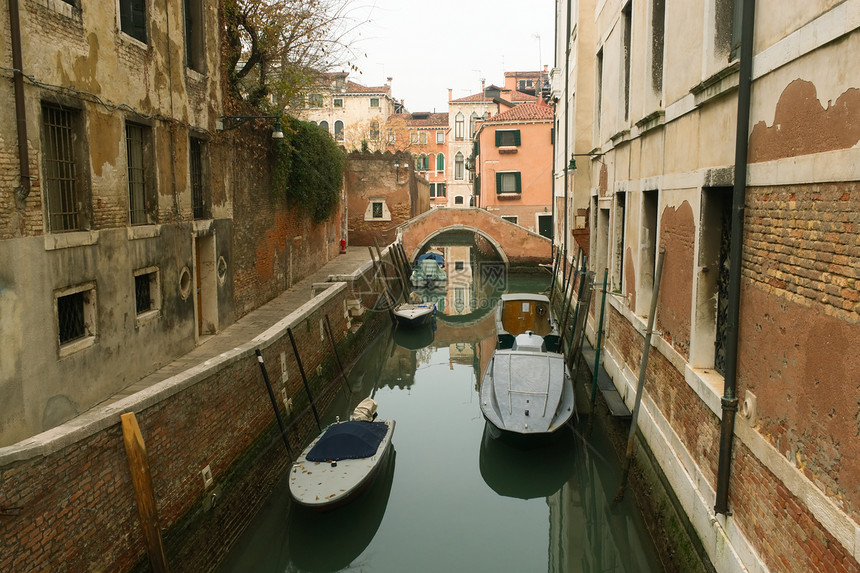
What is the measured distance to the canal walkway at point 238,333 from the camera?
7.55 meters

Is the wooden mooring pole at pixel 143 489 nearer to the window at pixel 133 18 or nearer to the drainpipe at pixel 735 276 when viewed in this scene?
the drainpipe at pixel 735 276

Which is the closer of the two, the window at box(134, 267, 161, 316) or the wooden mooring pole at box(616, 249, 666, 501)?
the wooden mooring pole at box(616, 249, 666, 501)

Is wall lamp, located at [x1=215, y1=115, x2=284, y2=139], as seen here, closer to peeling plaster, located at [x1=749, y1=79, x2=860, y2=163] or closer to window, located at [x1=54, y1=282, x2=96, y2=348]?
window, located at [x1=54, y1=282, x2=96, y2=348]

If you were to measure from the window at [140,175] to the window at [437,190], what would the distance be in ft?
125

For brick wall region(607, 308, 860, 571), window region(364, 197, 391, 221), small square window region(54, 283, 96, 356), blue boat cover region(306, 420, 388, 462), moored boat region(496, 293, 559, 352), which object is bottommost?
blue boat cover region(306, 420, 388, 462)

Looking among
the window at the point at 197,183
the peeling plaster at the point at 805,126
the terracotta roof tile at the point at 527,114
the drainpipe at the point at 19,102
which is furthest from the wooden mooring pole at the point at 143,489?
the terracotta roof tile at the point at 527,114

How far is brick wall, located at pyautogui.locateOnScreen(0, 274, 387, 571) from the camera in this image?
12.3 feet

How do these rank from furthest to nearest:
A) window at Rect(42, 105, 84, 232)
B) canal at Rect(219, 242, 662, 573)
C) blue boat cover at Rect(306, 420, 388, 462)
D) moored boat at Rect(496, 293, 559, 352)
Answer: moored boat at Rect(496, 293, 559, 352)
blue boat cover at Rect(306, 420, 388, 462)
canal at Rect(219, 242, 662, 573)
window at Rect(42, 105, 84, 232)

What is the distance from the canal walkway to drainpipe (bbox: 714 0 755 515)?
17.8ft

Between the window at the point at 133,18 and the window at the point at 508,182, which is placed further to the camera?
the window at the point at 508,182

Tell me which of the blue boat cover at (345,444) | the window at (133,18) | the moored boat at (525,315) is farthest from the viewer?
the moored boat at (525,315)

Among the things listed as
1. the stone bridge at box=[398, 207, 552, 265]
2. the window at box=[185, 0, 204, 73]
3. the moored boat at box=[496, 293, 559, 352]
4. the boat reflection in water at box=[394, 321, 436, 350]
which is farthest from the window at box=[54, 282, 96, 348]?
the stone bridge at box=[398, 207, 552, 265]

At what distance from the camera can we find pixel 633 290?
7508mm

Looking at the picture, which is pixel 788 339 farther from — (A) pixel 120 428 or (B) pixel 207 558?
(B) pixel 207 558
